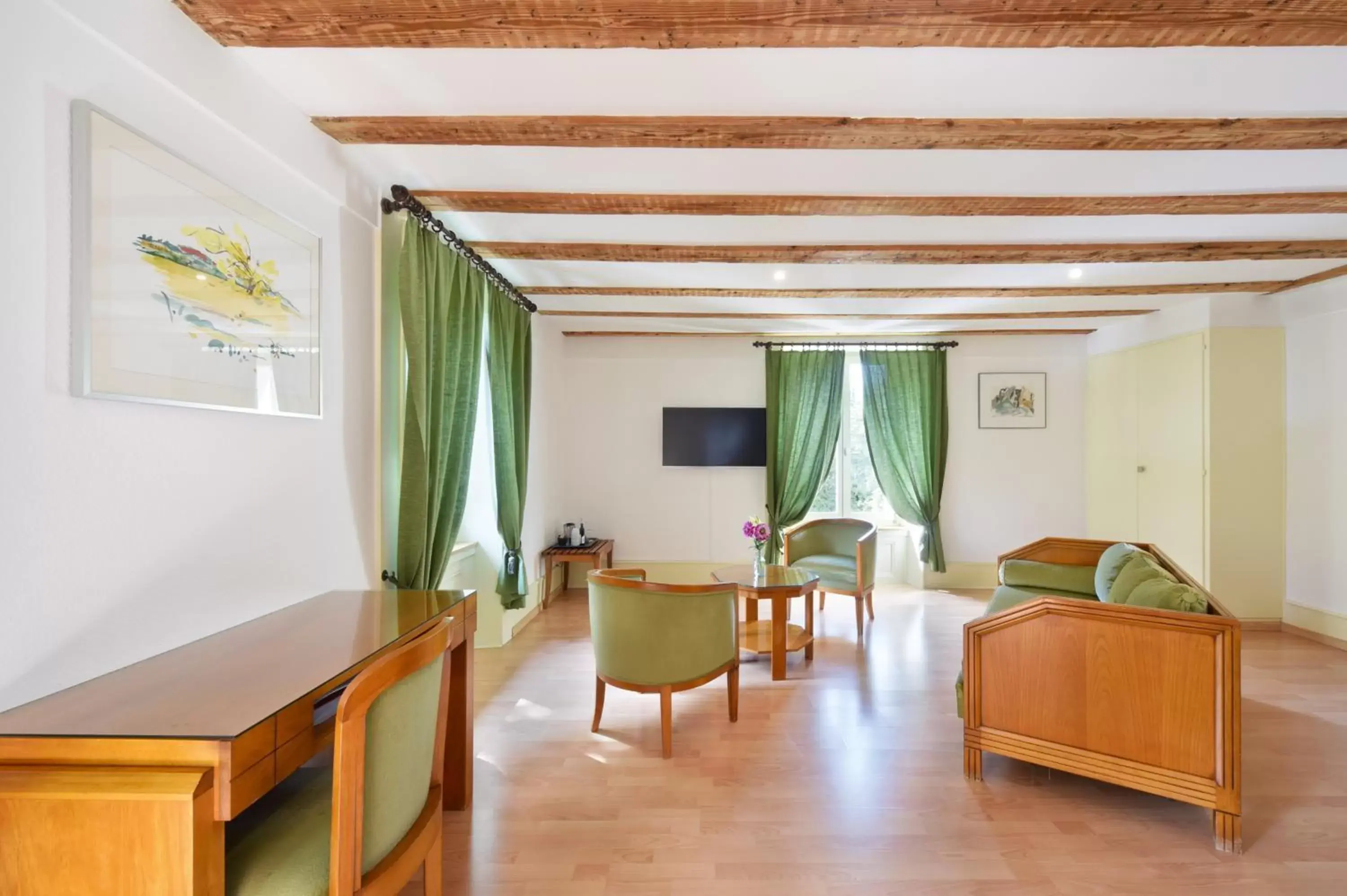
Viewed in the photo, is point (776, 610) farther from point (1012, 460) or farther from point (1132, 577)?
point (1012, 460)

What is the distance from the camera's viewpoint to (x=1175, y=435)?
4.96 m

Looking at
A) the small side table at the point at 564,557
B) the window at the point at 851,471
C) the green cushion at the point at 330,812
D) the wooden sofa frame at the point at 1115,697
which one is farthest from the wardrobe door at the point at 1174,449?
the green cushion at the point at 330,812

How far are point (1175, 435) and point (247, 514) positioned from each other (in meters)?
6.01

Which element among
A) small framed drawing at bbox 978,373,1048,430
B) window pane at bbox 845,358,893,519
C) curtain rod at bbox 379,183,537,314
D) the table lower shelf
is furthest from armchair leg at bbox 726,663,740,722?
small framed drawing at bbox 978,373,1048,430

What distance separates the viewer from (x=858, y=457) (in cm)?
629

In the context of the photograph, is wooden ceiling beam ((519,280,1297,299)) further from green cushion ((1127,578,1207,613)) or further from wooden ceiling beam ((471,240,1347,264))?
green cushion ((1127,578,1207,613))

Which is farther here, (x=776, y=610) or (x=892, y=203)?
(x=776, y=610)

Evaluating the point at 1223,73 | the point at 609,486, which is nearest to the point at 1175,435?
the point at 1223,73

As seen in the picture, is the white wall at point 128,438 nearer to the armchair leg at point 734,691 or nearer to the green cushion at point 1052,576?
the armchair leg at point 734,691

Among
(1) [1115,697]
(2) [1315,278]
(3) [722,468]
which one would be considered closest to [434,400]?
(1) [1115,697]

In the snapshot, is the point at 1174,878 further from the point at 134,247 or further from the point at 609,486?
the point at 609,486

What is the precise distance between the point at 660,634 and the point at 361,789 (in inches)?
65.1

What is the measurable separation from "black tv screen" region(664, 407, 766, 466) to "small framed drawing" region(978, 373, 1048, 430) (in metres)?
2.12

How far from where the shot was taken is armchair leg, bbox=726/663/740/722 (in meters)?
3.13
